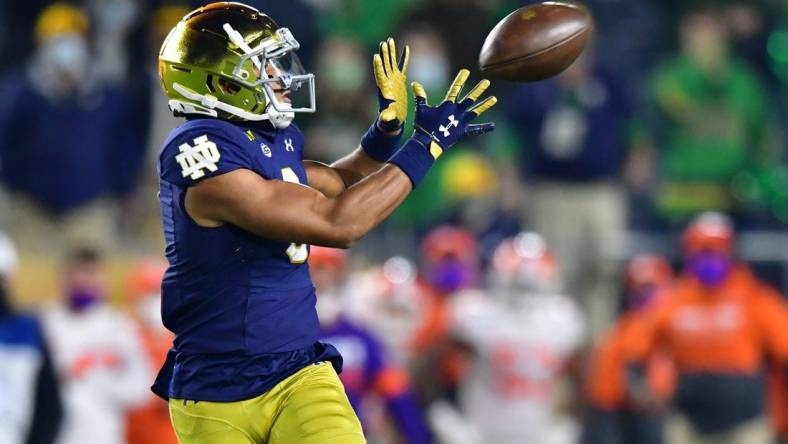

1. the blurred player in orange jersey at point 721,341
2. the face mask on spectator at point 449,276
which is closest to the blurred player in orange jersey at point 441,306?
the face mask on spectator at point 449,276

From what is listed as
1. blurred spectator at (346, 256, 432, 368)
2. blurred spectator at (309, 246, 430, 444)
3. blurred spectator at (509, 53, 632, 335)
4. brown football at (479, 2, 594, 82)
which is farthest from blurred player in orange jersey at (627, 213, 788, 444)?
brown football at (479, 2, 594, 82)

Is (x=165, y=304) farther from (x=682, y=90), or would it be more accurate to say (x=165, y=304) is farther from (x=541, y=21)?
(x=682, y=90)

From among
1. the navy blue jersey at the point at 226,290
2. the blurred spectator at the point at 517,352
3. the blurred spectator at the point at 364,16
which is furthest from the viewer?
the blurred spectator at the point at 364,16

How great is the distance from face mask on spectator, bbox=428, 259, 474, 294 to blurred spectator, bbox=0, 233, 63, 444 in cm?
261

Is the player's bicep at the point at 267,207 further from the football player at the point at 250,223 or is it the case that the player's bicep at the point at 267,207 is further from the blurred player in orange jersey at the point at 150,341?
the blurred player in orange jersey at the point at 150,341

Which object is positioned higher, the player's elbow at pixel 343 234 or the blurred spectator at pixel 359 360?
the player's elbow at pixel 343 234

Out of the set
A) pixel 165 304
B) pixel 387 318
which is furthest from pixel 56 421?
pixel 165 304

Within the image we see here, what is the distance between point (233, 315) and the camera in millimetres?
4090

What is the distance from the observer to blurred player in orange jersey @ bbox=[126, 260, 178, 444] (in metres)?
7.91

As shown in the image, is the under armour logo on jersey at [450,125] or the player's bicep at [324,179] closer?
the under armour logo on jersey at [450,125]

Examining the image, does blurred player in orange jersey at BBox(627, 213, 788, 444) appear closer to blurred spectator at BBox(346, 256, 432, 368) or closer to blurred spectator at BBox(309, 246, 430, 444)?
blurred spectator at BBox(346, 256, 432, 368)

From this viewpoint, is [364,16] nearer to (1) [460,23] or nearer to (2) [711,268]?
(1) [460,23]

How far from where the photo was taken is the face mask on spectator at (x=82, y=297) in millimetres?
8125

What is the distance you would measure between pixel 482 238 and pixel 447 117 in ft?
19.9
